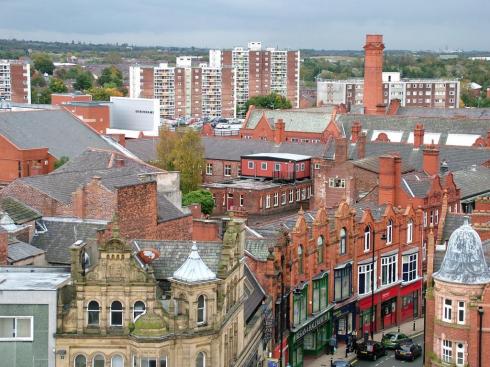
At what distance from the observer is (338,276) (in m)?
70.5

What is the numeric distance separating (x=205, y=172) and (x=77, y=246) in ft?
258

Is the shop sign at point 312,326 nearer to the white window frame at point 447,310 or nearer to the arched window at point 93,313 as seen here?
the white window frame at point 447,310

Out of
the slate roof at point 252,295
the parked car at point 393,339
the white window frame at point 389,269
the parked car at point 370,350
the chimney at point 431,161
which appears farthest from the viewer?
the chimney at point 431,161

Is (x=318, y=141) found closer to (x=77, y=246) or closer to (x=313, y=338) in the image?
(x=313, y=338)

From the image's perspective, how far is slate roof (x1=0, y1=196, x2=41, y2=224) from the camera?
62.4 meters

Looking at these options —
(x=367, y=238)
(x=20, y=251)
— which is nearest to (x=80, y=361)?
(x=20, y=251)

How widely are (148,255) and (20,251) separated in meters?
8.76

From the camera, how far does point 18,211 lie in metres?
63.9

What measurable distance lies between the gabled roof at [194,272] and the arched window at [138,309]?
6.11 ft

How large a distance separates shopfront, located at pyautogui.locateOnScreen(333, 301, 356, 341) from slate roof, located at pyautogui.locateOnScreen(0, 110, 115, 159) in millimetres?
43264

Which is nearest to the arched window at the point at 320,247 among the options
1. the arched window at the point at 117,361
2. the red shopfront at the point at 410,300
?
the red shopfront at the point at 410,300

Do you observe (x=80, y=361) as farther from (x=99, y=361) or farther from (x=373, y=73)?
(x=373, y=73)

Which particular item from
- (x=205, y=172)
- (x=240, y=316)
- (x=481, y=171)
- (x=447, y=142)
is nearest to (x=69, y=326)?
(x=240, y=316)

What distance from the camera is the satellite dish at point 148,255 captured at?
49531 millimetres
